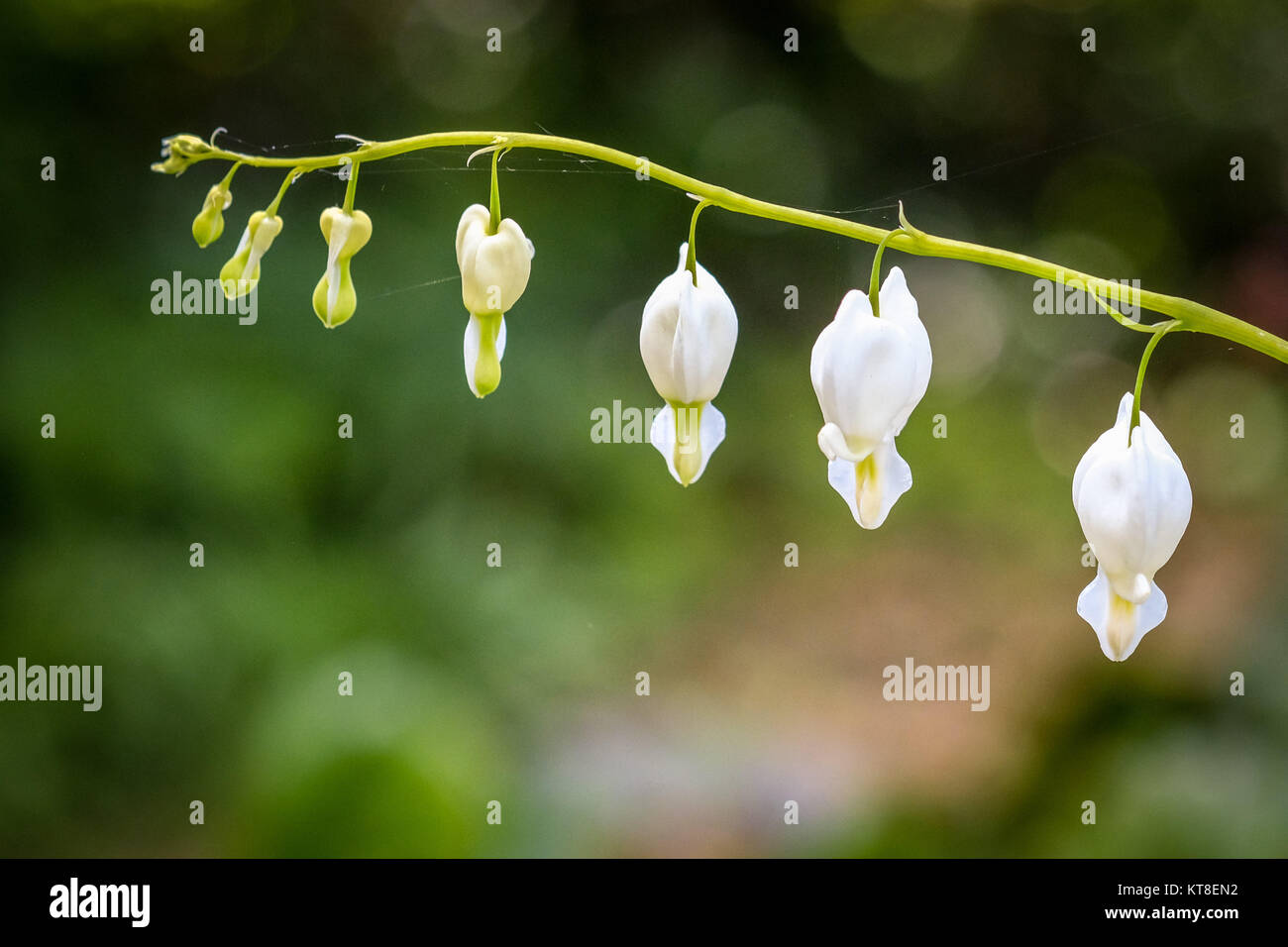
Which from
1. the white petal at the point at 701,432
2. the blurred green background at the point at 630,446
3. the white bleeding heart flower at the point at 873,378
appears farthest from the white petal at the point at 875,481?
the blurred green background at the point at 630,446

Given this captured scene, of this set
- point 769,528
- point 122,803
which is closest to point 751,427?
point 769,528

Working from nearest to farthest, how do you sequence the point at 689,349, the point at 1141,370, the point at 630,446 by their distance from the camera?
the point at 1141,370, the point at 689,349, the point at 630,446

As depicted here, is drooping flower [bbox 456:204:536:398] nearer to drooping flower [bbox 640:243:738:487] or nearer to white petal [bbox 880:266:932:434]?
drooping flower [bbox 640:243:738:487]

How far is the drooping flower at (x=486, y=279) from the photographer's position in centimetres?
80

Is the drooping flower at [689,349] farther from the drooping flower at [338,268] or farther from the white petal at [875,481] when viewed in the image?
the drooping flower at [338,268]

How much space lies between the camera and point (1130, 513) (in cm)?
67

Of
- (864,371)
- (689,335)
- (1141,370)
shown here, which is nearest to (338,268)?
(689,335)

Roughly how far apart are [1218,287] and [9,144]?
3021 mm

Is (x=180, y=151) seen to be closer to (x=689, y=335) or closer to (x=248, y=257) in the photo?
(x=248, y=257)

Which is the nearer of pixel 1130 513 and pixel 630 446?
pixel 1130 513

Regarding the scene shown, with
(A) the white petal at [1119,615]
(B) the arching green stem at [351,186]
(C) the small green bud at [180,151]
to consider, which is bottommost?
(A) the white petal at [1119,615]

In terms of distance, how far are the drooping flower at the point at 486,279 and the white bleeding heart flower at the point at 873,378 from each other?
259mm

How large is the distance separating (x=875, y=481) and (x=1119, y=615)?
192mm
